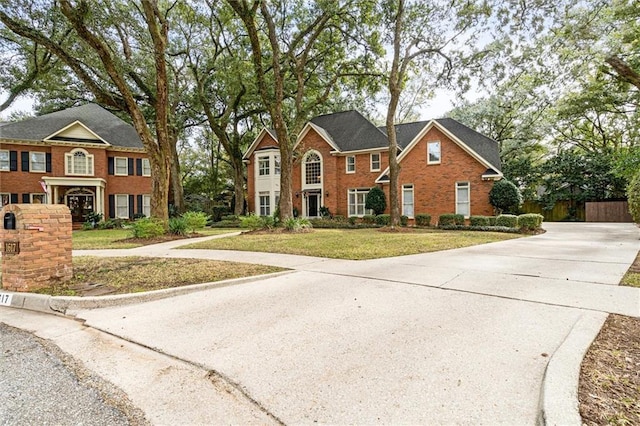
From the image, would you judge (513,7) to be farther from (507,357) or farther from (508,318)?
(507,357)

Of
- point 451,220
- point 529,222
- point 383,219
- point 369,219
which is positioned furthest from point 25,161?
point 529,222

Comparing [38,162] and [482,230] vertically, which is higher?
[38,162]

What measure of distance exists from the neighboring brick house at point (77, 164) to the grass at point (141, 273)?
67.4 feet

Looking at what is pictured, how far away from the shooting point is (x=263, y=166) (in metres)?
28.5

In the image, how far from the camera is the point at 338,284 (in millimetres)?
5871

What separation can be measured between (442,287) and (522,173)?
93.0 ft

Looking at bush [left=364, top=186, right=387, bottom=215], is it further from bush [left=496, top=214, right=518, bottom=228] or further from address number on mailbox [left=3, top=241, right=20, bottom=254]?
address number on mailbox [left=3, top=241, right=20, bottom=254]

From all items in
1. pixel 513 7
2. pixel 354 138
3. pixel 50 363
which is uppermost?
pixel 513 7

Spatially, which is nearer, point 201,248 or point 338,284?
point 338,284

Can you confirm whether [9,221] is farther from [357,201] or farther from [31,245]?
[357,201]

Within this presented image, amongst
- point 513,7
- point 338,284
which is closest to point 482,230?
point 513,7

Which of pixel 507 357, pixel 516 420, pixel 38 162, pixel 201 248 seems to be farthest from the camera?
pixel 38 162

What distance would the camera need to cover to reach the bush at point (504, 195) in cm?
1878

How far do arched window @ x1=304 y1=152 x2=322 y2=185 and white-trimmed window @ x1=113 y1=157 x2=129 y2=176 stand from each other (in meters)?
14.4
